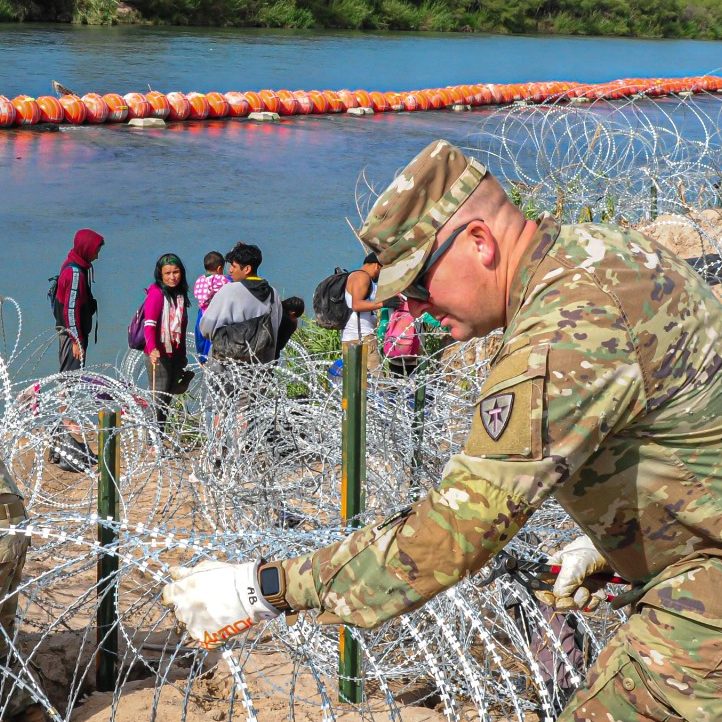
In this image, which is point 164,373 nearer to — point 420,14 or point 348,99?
point 348,99

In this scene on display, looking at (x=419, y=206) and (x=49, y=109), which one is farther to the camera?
(x=49, y=109)

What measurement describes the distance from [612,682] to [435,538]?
50cm

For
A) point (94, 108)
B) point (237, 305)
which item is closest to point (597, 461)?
point (237, 305)

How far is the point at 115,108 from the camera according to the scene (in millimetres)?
20141

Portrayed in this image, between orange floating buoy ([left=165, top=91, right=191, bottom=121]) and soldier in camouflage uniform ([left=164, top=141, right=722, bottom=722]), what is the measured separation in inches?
784

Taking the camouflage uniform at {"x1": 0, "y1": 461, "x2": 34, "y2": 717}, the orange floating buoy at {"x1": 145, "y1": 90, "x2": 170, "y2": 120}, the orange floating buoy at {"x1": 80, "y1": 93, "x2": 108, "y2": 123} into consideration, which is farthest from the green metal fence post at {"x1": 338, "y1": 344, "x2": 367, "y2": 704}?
the orange floating buoy at {"x1": 145, "y1": 90, "x2": 170, "y2": 120}

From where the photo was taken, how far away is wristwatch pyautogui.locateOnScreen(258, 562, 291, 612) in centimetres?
204

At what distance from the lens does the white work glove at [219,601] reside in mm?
2072

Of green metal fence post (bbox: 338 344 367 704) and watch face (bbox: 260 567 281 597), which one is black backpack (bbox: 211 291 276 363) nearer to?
green metal fence post (bbox: 338 344 367 704)

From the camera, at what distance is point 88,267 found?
23.0 feet

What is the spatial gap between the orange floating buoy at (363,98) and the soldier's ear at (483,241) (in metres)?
23.0

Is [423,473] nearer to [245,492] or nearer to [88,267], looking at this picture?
[245,492]

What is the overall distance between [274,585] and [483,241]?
2.49 ft

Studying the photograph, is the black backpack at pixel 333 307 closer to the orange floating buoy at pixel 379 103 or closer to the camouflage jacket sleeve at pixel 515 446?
the camouflage jacket sleeve at pixel 515 446
